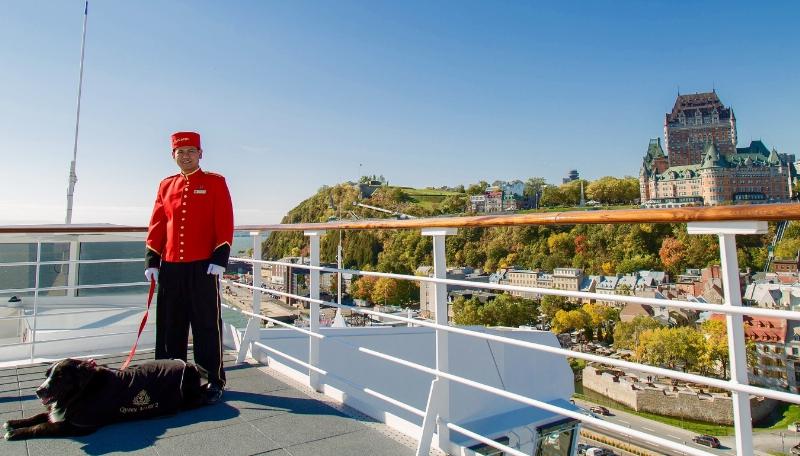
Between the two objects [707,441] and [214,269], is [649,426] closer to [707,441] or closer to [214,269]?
[707,441]

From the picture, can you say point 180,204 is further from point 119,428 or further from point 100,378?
point 119,428

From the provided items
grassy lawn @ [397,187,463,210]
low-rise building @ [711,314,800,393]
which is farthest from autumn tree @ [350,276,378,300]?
grassy lawn @ [397,187,463,210]

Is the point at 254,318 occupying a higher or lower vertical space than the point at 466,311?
higher

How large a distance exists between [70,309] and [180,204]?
8.38 ft

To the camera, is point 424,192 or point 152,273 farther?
point 424,192

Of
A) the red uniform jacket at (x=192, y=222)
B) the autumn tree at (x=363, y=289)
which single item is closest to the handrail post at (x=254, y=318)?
the red uniform jacket at (x=192, y=222)

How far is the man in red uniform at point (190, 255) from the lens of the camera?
7.27 feet

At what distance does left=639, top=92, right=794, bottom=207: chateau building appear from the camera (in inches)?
2835

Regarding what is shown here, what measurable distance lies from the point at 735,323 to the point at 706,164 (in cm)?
8970

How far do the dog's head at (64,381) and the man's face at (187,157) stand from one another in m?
0.96

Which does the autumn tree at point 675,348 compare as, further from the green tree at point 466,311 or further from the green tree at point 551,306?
the green tree at point 466,311

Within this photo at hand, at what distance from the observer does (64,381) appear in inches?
67.1

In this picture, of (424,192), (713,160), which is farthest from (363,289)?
(713,160)

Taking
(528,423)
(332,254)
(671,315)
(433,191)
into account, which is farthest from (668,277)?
(433,191)
